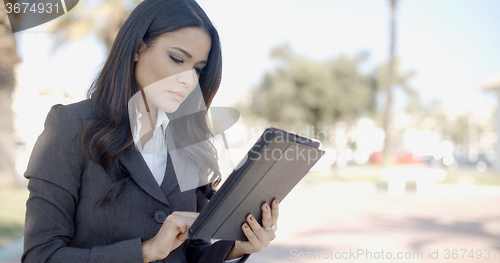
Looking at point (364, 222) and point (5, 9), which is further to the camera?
point (364, 222)

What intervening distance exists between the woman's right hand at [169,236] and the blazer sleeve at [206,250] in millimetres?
307

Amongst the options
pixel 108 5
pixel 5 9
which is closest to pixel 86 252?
pixel 5 9

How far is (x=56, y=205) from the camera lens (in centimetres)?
112

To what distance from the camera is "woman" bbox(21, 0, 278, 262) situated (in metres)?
1.13

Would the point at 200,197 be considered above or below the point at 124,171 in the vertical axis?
below

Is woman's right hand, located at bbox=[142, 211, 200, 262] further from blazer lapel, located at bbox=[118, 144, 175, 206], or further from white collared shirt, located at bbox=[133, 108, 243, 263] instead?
white collared shirt, located at bbox=[133, 108, 243, 263]

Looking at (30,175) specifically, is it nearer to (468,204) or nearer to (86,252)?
(86,252)

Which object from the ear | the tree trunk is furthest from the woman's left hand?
the tree trunk

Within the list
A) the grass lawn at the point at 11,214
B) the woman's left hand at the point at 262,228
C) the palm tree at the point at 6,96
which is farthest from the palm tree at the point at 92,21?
A: the woman's left hand at the point at 262,228

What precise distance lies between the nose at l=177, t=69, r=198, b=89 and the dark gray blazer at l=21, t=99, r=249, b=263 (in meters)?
0.29

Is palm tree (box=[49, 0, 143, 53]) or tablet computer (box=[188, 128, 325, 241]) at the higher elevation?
palm tree (box=[49, 0, 143, 53])

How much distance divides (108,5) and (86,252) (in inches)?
360

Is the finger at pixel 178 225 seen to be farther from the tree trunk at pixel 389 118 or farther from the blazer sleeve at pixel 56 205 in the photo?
the tree trunk at pixel 389 118

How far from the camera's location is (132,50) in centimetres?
135
